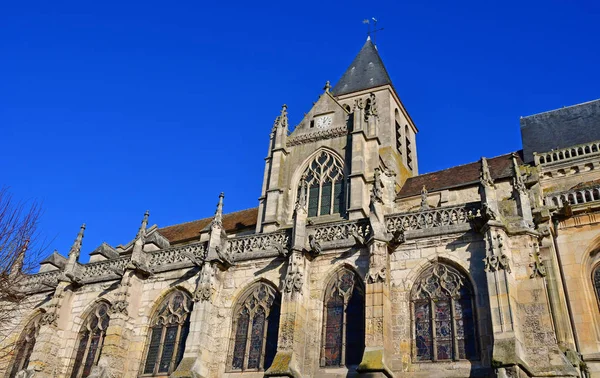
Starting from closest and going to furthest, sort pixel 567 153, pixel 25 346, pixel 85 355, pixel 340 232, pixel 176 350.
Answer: pixel 340 232
pixel 176 350
pixel 85 355
pixel 25 346
pixel 567 153

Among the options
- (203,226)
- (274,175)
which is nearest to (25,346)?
(203,226)

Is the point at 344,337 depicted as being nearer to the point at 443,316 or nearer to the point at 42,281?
the point at 443,316

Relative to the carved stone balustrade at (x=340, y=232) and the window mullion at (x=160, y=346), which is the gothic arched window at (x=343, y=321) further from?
the window mullion at (x=160, y=346)

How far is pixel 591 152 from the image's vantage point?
1806cm

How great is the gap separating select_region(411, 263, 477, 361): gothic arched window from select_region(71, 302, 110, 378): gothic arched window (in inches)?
361

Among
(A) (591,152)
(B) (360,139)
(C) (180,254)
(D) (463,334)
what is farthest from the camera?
(B) (360,139)

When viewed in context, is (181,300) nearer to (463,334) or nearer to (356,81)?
(463,334)

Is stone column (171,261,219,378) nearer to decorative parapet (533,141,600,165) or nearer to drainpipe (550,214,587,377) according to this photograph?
drainpipe (550,214,587,377)

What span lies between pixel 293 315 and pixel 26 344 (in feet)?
33.2

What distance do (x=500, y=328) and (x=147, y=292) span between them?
963 centimetres

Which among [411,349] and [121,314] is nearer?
[411,349]

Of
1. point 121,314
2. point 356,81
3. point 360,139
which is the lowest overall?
point 121,314

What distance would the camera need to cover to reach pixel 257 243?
14500 mm

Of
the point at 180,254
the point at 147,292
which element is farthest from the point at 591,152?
the point at 147,292
